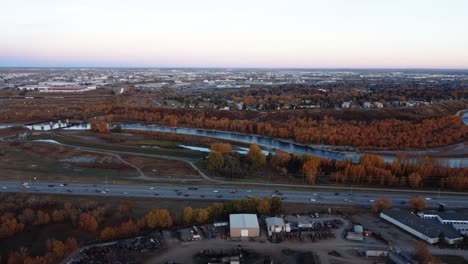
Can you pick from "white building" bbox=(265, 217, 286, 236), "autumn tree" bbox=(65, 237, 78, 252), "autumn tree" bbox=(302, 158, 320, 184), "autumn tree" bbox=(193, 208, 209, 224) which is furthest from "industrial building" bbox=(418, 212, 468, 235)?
"autumn tree" bbox=(65, 237, 78, 252)

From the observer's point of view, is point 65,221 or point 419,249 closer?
point 419,249

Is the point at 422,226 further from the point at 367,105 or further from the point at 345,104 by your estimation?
the point at 345,104

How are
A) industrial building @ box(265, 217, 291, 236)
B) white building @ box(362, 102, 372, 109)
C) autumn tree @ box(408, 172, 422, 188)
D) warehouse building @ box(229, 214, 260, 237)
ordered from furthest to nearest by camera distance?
white building @ box(362, 102, 372, 109)
autumn tree @ box(408, 172, 422, 188)
industrial building @ box(265, 217, 291, 236)
warehouse building @ box(229, 214, 260, 237)

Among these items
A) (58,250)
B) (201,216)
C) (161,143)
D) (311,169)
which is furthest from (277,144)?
(58,250)

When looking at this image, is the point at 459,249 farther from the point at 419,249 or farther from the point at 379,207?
the point at 379,207

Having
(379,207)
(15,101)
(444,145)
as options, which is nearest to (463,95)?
(444,145)

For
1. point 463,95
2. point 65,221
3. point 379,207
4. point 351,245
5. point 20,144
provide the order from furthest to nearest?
1. point 463,95
2. point 20,144
3. point 379,207
4. point 65,221
5. point 351,245

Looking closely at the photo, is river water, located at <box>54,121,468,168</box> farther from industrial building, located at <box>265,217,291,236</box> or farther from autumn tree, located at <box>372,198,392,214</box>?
industrial building, located at <box>265,217,291,236</box>
